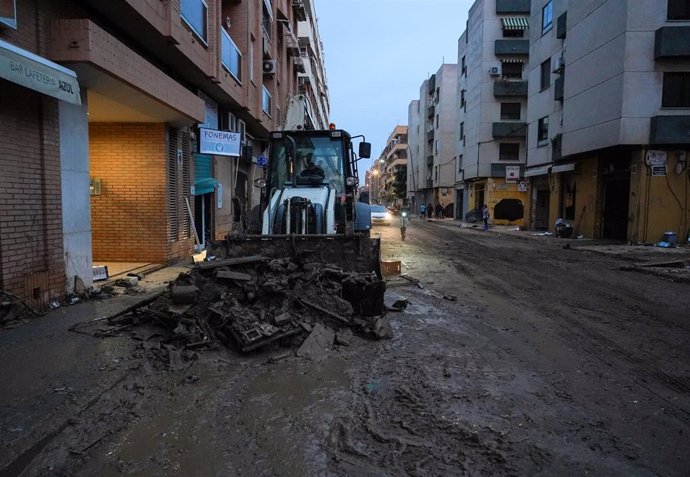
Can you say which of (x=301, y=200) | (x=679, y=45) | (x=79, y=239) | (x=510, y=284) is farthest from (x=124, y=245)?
(x=679, y=45)

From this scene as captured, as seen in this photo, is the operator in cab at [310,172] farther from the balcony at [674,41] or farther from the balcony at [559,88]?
the balcony at [559,88]

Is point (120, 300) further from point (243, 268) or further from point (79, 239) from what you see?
point (243, 268)

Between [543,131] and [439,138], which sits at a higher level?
[439,138]

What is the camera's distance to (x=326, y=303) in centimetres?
605

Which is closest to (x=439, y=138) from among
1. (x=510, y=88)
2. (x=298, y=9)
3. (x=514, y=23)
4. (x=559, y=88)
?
(x=510, y=88)

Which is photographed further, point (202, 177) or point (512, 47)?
point (512, 47)

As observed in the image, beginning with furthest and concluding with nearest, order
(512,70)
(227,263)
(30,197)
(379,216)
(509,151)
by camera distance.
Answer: (512,70) → (509,151) → (379,216) → (30,197) → (227,263)

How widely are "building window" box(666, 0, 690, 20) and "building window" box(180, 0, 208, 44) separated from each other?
1667 cm

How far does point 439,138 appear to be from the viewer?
187ft

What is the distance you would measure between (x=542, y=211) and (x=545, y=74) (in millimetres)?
8291

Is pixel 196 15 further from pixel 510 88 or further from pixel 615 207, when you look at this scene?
Answer: pixel 510 88

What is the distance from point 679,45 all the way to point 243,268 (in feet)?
61.9

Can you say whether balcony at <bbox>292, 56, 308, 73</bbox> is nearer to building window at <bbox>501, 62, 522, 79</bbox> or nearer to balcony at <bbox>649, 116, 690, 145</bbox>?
building window at <bbox>501, 62, 522, 79</bbox>

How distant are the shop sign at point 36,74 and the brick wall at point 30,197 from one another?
704 millimetres
